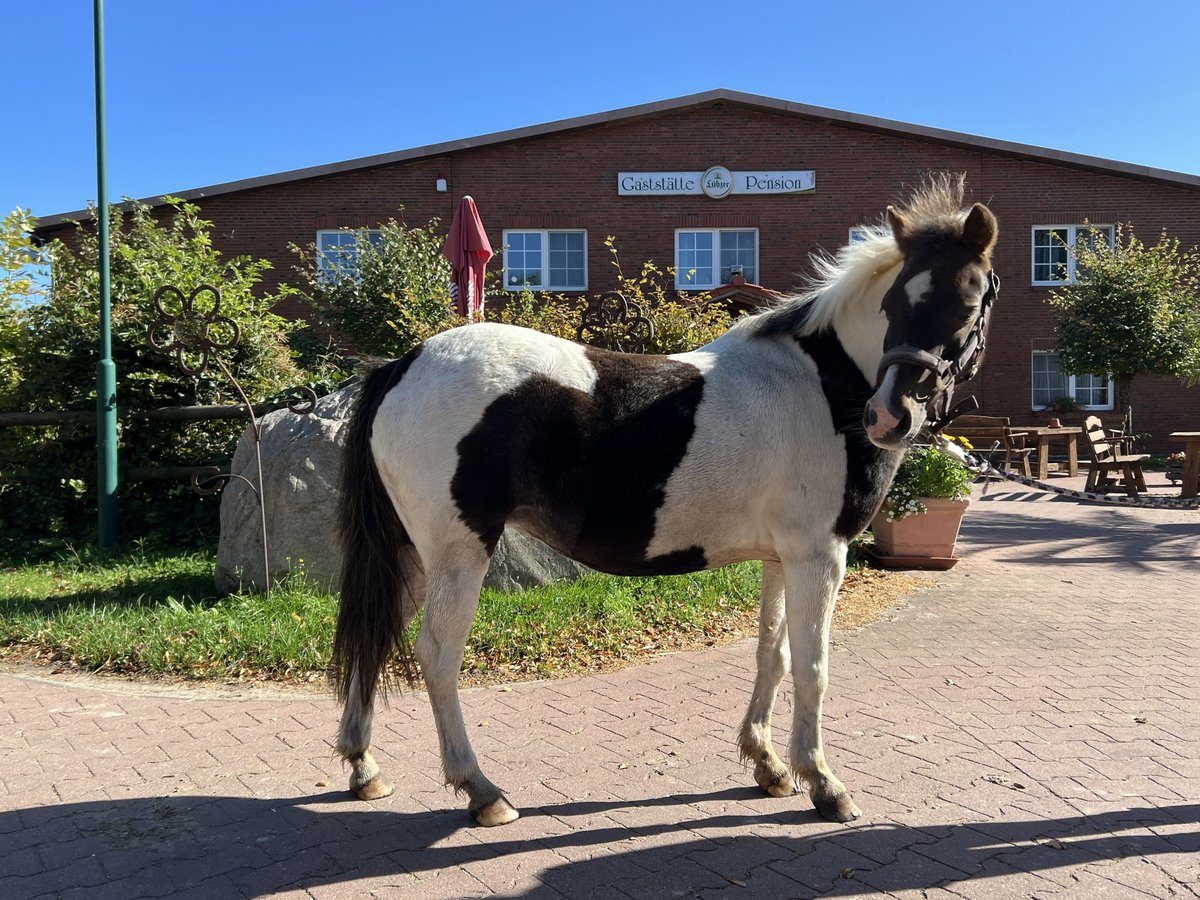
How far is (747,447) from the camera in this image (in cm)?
298

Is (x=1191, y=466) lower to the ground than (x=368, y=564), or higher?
lower

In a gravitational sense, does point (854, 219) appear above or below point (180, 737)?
above

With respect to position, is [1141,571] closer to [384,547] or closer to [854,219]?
[384,547]

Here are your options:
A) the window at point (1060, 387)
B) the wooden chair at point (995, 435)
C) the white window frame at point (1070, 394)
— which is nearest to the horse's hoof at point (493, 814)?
the wooden chair at point (995, 435)

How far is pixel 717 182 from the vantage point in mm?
19656

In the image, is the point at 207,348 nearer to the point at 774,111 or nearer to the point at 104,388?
the point at 104,388

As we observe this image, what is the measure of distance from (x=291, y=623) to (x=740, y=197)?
680 inches

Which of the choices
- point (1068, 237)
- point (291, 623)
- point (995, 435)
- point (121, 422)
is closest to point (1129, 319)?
point (995, 435)

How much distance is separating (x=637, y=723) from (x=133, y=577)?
15.6 feet

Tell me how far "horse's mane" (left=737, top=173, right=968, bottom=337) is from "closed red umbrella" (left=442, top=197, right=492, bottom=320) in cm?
588

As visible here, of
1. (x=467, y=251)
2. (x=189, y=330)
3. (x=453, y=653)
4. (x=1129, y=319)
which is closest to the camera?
(x=453, y=653)

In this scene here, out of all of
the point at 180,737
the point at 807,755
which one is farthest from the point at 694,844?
the point at 180,737

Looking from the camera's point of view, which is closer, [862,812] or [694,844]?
[694,844]

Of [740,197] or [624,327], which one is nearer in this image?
[624,327]
